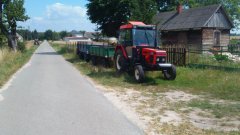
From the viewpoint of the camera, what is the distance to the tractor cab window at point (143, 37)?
629 inches

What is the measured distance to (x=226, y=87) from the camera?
12664mm

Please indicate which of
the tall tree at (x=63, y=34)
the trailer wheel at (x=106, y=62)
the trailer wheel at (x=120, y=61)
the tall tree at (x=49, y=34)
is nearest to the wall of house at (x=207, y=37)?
the trailer wheel at (x=106, y=62)

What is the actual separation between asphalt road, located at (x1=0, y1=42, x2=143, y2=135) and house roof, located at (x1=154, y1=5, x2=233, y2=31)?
71.1ft

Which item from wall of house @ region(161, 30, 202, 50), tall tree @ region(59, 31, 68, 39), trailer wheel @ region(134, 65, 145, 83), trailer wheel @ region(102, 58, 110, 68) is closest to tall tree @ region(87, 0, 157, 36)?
wall of house @ region(161, 30, 202, 50)

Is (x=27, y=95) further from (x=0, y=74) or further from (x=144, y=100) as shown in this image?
(x=0, y=74)

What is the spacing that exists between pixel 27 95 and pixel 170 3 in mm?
42295

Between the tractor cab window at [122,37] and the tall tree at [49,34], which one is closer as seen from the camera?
the tractor cab window at [122,37]

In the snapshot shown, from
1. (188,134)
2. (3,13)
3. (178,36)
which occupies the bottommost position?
(188,134)

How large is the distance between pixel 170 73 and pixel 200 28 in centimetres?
2050

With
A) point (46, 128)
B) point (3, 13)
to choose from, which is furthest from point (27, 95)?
point (3, 13)

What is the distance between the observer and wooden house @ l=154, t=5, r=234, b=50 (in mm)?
35062

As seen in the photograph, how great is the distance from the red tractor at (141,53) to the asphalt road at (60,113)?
8.19ft

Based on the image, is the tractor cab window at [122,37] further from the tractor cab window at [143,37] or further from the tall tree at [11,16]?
the tall tree at [11,16]

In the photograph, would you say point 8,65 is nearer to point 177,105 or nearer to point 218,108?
point 177,105
